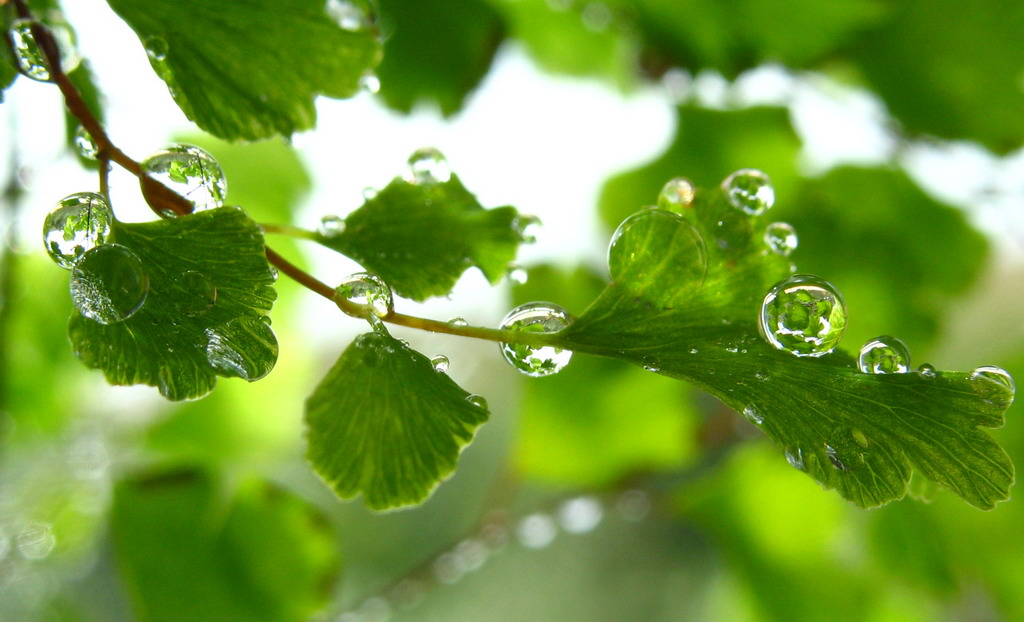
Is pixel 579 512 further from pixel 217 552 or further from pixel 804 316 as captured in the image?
pixel 804 316

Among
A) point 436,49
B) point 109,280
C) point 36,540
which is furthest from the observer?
point 36,540

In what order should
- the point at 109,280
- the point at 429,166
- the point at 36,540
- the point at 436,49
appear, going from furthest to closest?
the point at 36,540 < the point at 436,49 < the point at 429,166 < the point at 109,280

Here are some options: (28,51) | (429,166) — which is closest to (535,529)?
(429,166)

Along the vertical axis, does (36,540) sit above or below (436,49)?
below

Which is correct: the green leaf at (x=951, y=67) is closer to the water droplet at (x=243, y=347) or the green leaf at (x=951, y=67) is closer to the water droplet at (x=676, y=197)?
the water droplet at (x=676, y=197)

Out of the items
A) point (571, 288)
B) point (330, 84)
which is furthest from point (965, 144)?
point (330, 84)

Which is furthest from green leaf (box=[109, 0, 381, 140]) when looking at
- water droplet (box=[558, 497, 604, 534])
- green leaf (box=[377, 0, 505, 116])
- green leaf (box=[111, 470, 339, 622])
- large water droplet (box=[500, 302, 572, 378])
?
water droplet (box=[558, 497, 604, 534])

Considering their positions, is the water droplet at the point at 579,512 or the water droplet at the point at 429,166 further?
the water droplet at the point at 579,512

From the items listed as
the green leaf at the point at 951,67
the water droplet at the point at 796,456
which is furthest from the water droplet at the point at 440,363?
the green leaf at the point at 951,67

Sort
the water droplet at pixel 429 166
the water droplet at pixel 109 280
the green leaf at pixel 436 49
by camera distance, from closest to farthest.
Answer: the water droplet at pixel 109 280, the water droplet at pixel 429 166, the green leaf at pixel 436 49
